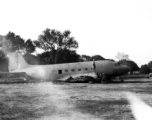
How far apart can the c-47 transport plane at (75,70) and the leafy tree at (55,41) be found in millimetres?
34083

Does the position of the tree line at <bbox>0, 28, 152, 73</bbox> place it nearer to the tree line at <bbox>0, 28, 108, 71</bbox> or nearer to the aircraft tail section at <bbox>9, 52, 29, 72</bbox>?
the tree line at <bbox>0, 28, 108, 71</bbox>

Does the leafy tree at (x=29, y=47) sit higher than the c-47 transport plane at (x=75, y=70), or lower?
higher

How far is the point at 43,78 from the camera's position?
31766 mm

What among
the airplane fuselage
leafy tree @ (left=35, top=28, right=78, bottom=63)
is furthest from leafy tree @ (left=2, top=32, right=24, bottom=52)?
the airplane fuselage

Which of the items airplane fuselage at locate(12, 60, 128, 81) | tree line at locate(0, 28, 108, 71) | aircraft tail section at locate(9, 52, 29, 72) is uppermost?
tree line at locate(0, 28, 108, 71)

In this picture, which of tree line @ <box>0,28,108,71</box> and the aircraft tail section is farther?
tree line @ <box>0,28,108,71</box>

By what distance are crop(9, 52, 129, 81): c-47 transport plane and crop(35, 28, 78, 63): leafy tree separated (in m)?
34.1

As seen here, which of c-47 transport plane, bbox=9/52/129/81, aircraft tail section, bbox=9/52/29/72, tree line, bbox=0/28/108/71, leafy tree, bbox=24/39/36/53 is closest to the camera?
c-47 transport plane, bbox=9/52/129/81

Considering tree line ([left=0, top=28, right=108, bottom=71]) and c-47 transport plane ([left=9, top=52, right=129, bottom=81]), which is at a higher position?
tree line ([left=0, top=28, right=108, bottom=71])

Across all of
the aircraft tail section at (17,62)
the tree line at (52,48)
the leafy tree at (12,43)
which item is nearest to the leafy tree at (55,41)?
the tree line at (52,48)

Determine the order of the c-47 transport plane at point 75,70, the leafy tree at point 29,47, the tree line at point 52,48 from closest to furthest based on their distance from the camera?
the c-47 transport plane at point 75,70, the tree line at point 52,48, the leafy tree at point 29,47

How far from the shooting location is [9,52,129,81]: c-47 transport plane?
94.3 ft

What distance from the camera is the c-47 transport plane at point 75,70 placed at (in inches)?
1132

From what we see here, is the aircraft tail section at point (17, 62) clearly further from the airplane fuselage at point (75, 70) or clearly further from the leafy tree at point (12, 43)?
the leafy tree at point (12, 43)
